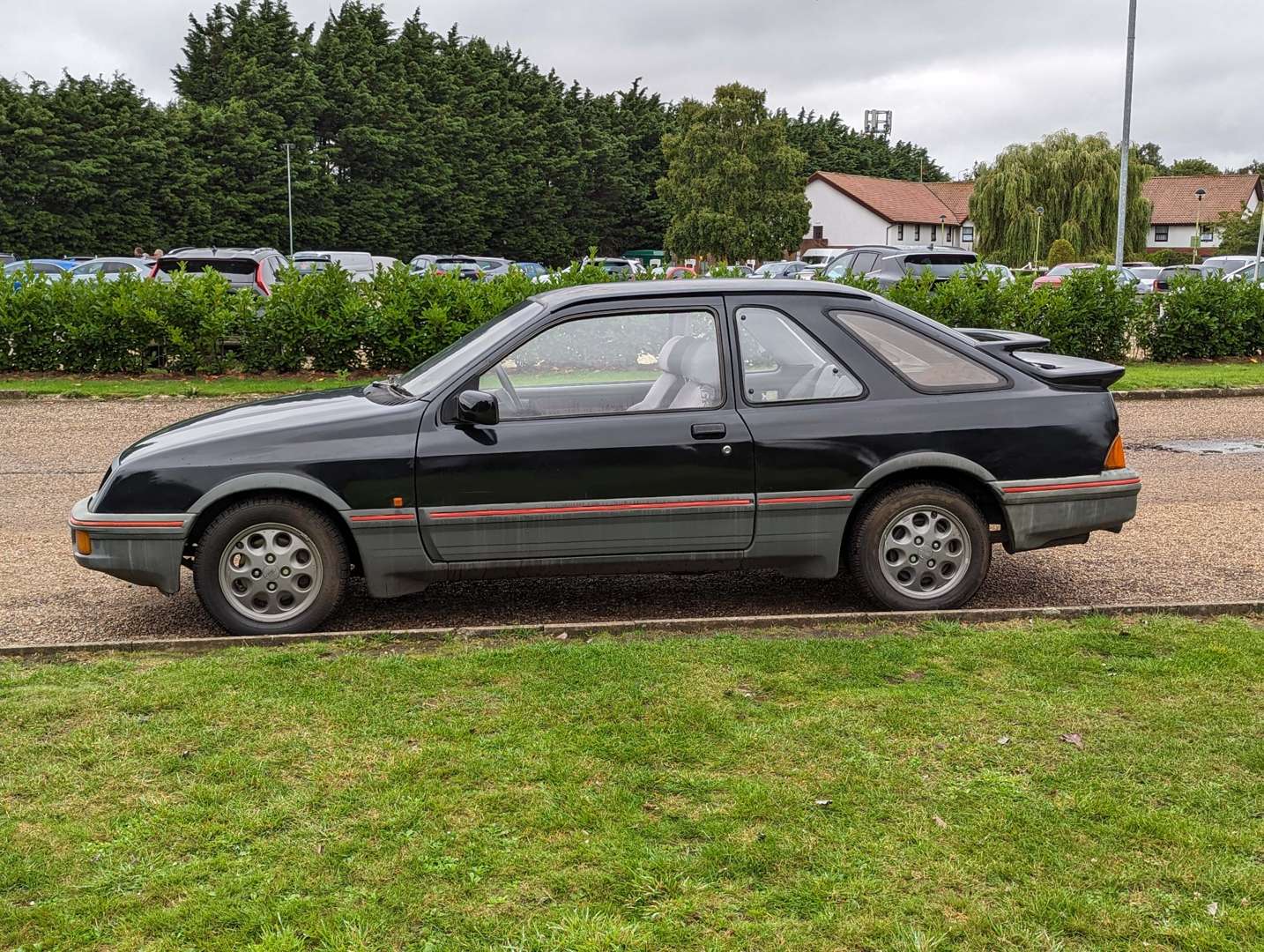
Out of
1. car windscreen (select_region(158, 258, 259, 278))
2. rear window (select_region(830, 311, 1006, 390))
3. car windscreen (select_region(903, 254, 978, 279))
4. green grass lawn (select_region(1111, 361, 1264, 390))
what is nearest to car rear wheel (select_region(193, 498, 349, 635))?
rear window (select_region(830, 311, 1006, 390))

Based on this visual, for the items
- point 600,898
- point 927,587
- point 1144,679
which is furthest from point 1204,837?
point 927,587

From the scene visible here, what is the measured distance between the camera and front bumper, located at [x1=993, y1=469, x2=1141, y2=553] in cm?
614

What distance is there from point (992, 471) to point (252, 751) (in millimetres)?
3728

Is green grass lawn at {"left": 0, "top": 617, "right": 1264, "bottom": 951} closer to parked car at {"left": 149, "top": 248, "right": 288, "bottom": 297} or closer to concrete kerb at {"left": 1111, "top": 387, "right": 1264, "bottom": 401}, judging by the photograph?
concrete kerb at {"left": 1111, "top": 387, "right": 1264, "bottom": 401}

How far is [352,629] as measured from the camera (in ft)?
20.2

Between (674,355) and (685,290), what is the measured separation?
13.5 inches

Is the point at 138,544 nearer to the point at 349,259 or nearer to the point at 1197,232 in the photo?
the point at 349,259

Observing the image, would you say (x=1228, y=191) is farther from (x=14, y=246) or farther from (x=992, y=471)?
(x=992, y=471)

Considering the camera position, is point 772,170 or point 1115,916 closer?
point 1115,916

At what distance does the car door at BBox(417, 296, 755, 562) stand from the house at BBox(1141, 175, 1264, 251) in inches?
3680

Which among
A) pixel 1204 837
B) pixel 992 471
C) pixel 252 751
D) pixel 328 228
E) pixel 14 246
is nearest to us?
pixel 1204 837

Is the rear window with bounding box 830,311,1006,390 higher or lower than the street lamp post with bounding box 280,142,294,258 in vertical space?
lower

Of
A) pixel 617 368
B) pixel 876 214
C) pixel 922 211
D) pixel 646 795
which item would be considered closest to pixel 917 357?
pixel 617 368

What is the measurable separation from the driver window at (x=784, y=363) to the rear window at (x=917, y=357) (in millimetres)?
218
